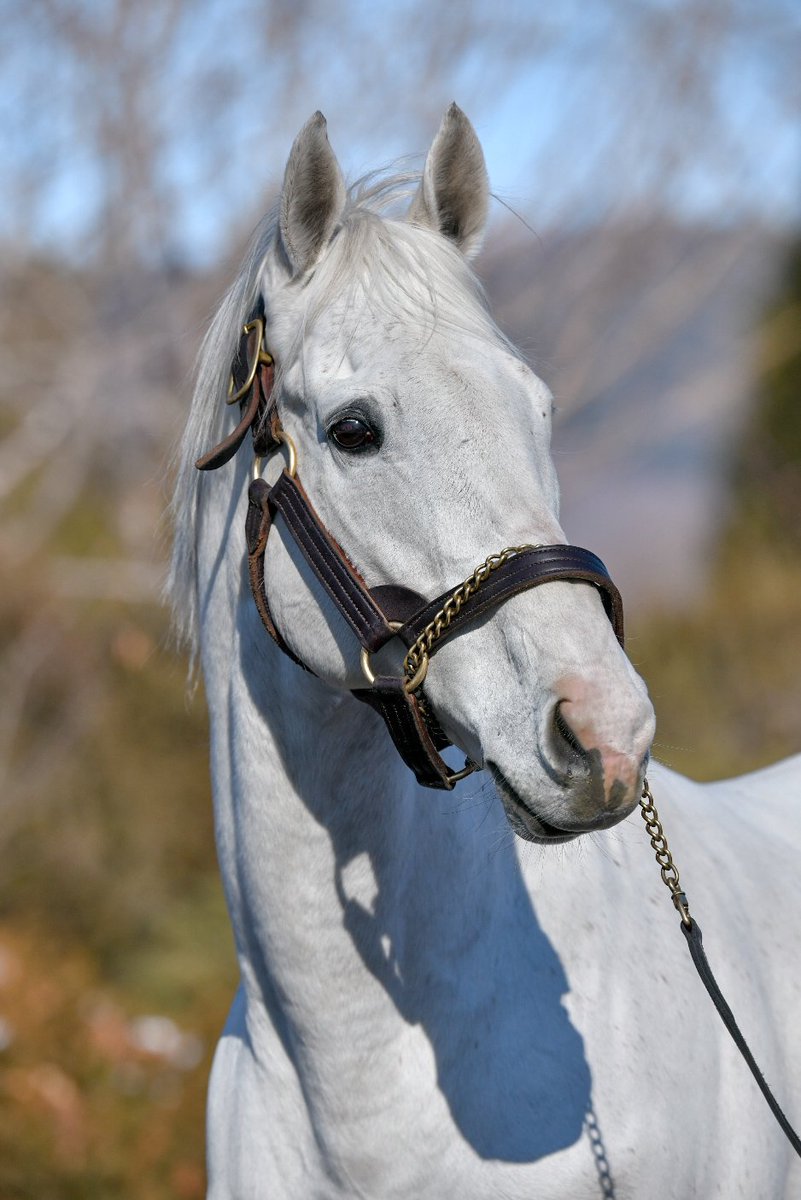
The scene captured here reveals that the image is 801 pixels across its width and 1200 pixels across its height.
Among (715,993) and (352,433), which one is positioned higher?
(352,433)

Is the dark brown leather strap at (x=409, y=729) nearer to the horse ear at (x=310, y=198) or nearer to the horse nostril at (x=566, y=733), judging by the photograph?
the horse nostril at (x=566, y=733)

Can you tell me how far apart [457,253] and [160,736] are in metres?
5.50

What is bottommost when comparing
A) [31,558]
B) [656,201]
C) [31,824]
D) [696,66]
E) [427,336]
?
[31,824]

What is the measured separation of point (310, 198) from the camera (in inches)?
75.6

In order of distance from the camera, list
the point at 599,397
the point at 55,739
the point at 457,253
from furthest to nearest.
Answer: the point at 599,397, the point at 55,739, the point at 457,253

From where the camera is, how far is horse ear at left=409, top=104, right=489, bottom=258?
200 centimetres

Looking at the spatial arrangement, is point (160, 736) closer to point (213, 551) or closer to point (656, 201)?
point (213, 551)

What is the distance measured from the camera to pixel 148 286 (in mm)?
8383

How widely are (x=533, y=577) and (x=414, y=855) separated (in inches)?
27.0

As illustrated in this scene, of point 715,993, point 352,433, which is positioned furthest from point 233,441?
point 715,993

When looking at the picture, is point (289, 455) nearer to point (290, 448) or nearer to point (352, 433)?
point (290, 448)

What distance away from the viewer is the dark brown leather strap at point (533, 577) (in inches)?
60.9

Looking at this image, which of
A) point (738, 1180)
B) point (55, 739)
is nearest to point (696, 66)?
point (55, 739)

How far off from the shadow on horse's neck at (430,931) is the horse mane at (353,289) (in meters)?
0.44
